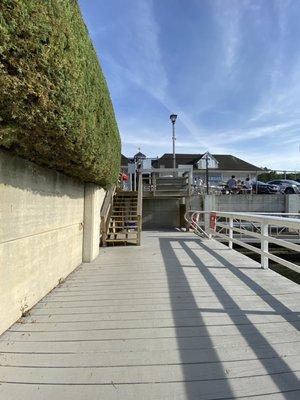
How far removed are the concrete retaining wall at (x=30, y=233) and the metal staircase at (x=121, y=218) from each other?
220 inches

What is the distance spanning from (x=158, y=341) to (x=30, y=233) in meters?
2.26

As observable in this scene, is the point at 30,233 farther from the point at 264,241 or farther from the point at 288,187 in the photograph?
the point at 288,187

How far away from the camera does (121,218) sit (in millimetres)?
16359

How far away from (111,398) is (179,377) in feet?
2.03

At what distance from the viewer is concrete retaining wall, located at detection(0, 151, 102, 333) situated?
15.3 feet

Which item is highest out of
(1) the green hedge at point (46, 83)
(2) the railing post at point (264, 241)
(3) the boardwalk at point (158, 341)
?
(1) the green hedge at point (46, 83)

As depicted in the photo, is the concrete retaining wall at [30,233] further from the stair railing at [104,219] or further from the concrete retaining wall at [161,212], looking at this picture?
the concrete retaining wall at [161,212]

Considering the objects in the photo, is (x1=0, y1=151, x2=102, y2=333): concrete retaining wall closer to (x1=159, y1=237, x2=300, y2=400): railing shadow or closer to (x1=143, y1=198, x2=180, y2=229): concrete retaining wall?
(x1=159, y1=237, x2=300, y2=400): railing shadow

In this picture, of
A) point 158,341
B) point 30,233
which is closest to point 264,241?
point 158,341

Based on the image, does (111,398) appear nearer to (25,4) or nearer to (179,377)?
(179,377)

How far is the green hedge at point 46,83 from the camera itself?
339cm

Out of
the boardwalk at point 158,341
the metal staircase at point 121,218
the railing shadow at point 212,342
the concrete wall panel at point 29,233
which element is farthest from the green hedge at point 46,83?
the metal staircase at point 121,218

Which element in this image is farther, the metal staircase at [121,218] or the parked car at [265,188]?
the parked car at [265,188]

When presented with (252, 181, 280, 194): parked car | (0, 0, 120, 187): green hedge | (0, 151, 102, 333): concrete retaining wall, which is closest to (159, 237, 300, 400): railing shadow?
(0, 151, 102, 333): concrete retaining wall
